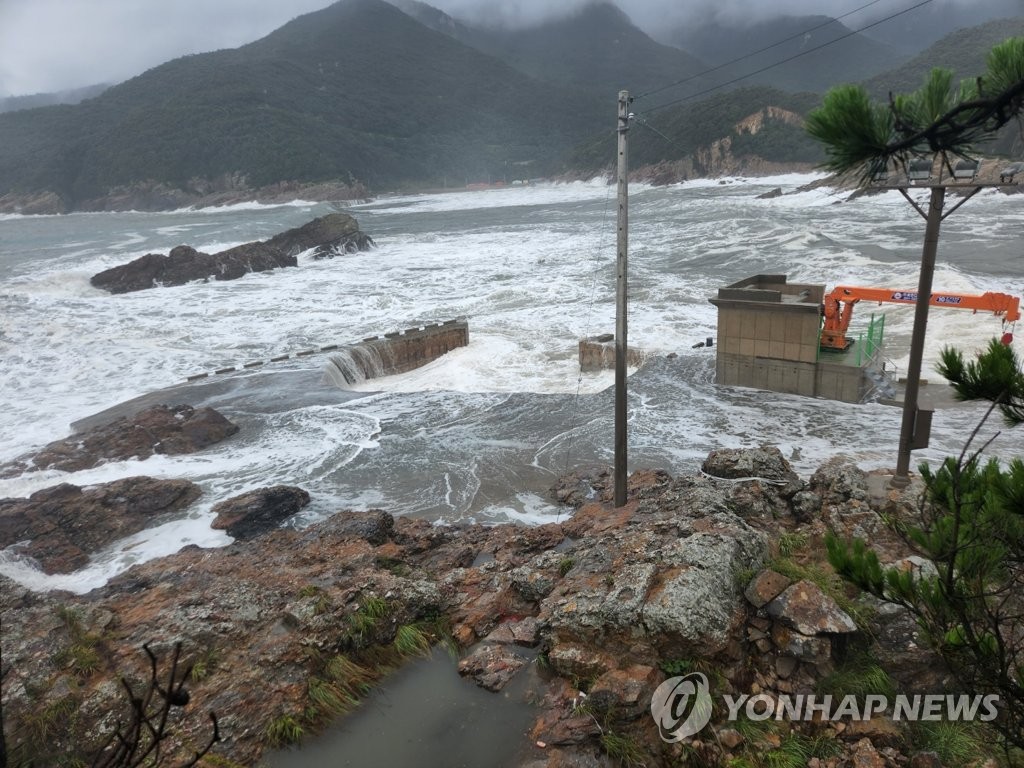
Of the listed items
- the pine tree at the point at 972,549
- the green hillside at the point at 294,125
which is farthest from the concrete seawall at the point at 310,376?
the green hillside at the point at 294,125

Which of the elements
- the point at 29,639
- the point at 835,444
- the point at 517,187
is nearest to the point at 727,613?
the point at 29,639

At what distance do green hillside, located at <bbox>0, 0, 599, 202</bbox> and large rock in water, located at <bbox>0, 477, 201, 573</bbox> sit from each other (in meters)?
111

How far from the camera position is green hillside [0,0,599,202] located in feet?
376

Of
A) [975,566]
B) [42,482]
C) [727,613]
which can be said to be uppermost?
[975,566]

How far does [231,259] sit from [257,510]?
32.2m

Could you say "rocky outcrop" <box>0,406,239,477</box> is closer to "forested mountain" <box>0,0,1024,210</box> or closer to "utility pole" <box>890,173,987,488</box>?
"utility pole" <box>890,173,987,488</box>

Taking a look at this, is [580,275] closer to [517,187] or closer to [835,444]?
[835,444]

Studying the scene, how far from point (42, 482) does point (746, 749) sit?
13.5m

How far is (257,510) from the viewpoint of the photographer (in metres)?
10.7

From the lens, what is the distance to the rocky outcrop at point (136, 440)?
1332 centimetres

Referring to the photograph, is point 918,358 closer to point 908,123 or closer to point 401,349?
point 908,123

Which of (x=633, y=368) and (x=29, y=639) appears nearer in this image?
(x=29, y=639)

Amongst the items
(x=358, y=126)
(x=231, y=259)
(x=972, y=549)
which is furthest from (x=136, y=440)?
(x=358, y=126)

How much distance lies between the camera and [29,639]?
544 centimetres
